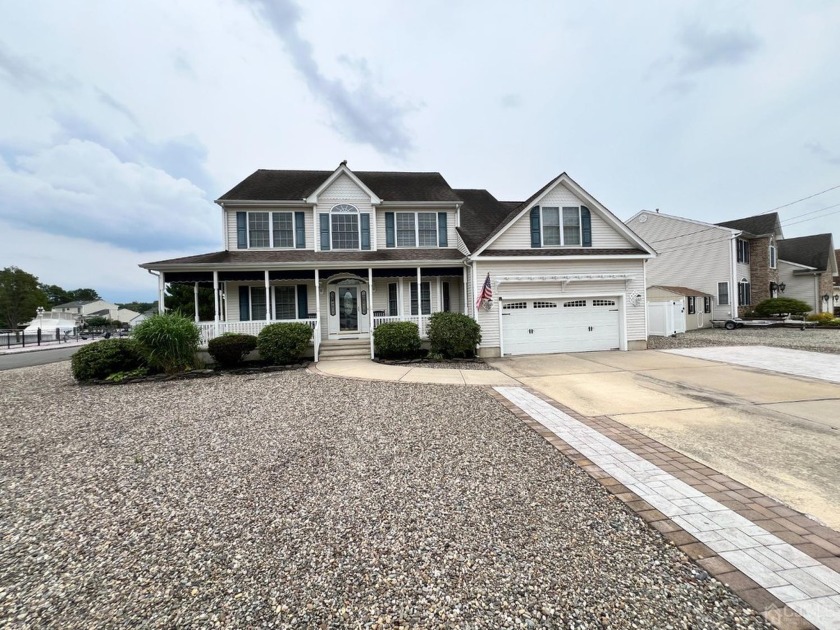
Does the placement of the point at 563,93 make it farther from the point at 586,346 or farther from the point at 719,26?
the point at 586,346

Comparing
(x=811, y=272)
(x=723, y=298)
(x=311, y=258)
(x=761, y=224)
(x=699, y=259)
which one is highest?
(x=761, y=224)

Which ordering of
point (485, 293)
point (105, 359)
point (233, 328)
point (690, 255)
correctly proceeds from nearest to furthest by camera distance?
1. point (105, 359)
2. point (233, 328)
3. point (485, 293)
4. point (690, 255)

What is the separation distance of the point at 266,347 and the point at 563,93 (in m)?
15.8

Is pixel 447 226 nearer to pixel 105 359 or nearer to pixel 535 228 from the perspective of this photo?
pixel 535 228

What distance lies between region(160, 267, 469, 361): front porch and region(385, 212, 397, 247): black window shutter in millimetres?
1716

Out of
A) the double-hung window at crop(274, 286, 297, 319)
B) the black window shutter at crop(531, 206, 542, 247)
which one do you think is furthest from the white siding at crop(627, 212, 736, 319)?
the double-hung window at crop(274, 286, 297, 319)

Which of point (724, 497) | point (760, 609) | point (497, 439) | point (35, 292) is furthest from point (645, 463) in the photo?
point (35, 292)

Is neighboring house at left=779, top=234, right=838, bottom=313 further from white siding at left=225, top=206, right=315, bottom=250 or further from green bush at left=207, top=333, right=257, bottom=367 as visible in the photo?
Result: green bush at left=207, top=333, right=257, bottom=367

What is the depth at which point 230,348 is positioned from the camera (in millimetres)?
11148

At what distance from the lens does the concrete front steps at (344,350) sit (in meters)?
12.8

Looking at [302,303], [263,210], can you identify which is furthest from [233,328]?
[263,210]

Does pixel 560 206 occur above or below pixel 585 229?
above

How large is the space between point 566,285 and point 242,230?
1294cm

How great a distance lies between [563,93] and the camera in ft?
48.9
